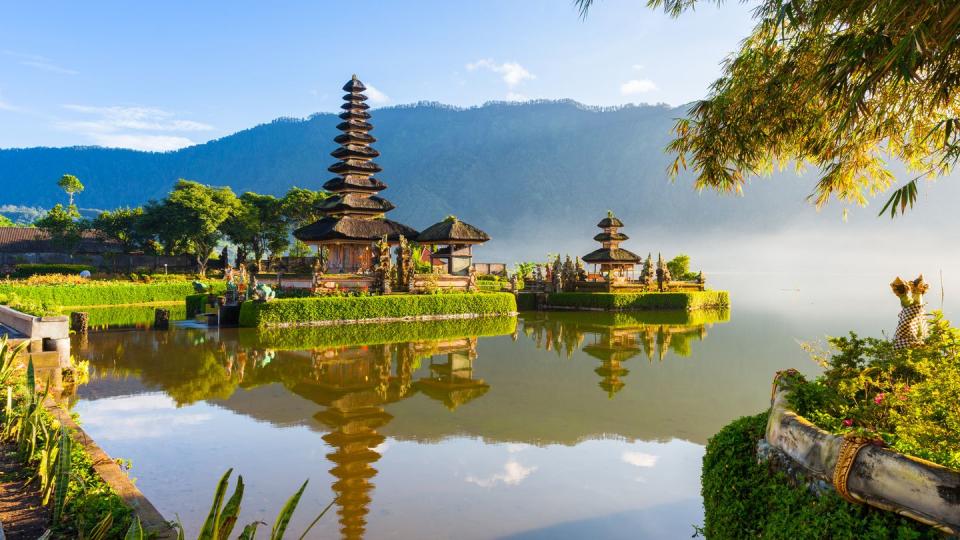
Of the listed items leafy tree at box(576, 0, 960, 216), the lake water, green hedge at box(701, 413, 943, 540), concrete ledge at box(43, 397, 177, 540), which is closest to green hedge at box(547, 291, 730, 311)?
the lake water

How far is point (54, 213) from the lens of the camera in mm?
54156

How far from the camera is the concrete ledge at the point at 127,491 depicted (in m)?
4.27

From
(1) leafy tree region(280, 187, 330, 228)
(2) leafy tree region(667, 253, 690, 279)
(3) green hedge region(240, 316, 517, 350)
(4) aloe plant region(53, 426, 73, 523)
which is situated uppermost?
(1) leafy tree region(280, 187, 330, 228)

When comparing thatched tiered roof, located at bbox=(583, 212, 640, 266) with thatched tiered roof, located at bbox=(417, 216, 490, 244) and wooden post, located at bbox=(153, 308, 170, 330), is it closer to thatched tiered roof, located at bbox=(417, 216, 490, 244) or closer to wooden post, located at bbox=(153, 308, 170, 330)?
thatched tiered roof, located at bbox=(417, 216, 490, 244)

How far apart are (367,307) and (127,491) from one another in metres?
19.8

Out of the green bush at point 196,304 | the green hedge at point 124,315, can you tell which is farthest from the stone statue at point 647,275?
the green hedge at point 124,315

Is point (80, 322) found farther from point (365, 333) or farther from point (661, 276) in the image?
point (661, 276)

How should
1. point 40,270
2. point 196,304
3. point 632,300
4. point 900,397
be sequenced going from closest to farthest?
point 900,397
point 196,304
point 632,300
point 40,270

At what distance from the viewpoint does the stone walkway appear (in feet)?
14.6

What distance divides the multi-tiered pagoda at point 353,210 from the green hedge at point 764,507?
101 feet

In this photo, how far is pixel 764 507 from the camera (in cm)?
418

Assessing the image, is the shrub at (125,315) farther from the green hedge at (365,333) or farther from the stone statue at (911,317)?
the stone statue at (911,317)

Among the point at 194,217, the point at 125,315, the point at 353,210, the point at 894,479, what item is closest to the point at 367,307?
the point at 125,315

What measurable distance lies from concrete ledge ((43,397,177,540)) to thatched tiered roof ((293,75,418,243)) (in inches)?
1127
